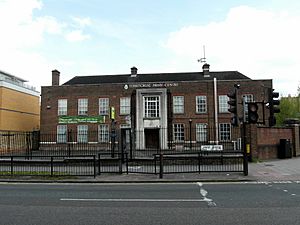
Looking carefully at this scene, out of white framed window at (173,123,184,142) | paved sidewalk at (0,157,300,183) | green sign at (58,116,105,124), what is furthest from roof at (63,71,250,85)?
paved sidewalk at (0,157,300,183)

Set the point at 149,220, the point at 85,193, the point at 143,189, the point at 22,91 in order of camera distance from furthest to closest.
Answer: the point at 22,91, the point at 143,189, the point at 85,193, the point at 149,220

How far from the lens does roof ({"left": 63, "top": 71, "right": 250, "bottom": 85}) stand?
→ 41688mm

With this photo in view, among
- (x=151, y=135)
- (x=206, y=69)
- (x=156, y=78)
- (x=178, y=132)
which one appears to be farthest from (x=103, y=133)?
(x=206, y=69)

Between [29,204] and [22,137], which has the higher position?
[22,137]

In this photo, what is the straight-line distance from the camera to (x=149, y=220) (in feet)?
22.3

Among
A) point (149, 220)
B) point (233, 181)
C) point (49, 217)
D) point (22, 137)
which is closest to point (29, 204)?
point (49, 217)

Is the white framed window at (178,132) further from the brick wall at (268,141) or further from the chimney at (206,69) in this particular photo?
the brick wall at (268,141)

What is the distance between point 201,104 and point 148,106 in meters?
6.40

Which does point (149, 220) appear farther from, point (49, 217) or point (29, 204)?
point (29, 204)

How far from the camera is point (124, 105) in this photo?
38.8 m

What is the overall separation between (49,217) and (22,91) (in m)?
39.8

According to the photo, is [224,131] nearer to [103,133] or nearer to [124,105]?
[124,105]

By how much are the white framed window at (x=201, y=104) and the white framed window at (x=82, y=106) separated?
45.1ft

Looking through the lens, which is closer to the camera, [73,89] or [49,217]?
[49,217]
